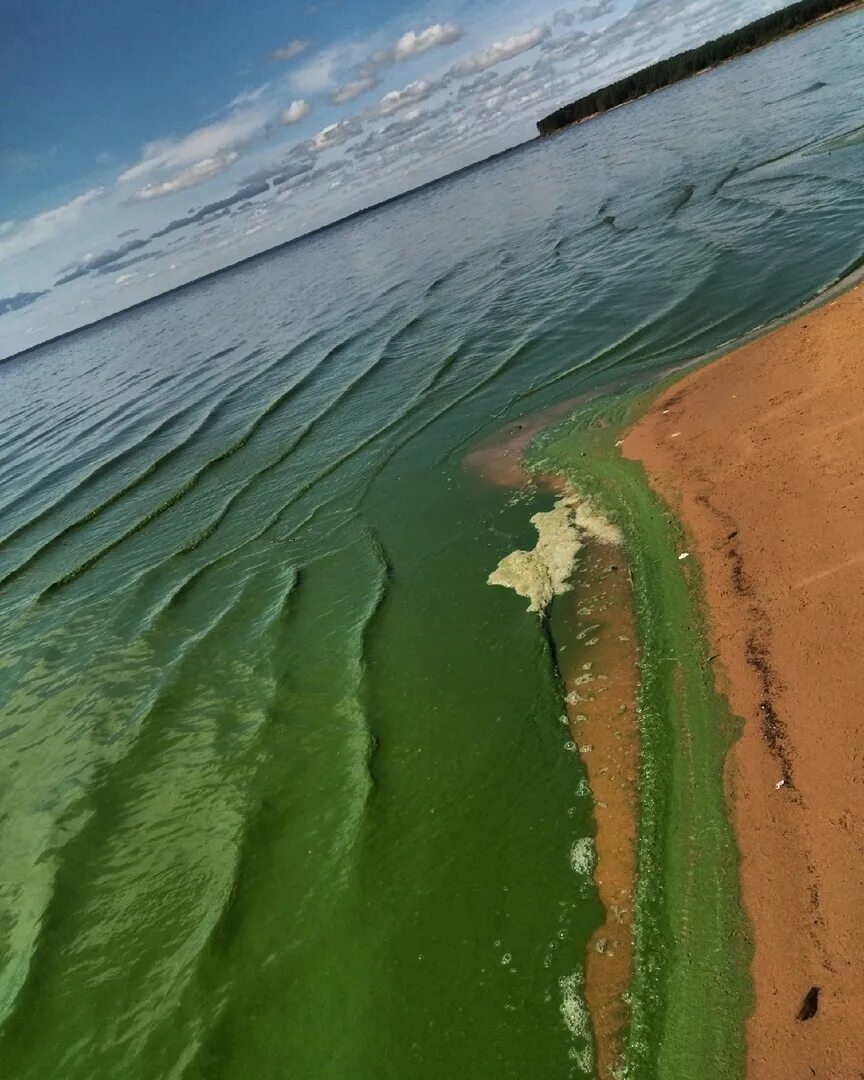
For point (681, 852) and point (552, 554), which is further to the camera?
point (552, 554)

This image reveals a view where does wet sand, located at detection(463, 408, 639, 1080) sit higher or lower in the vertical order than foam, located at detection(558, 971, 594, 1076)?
lower

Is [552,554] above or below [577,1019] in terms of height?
below

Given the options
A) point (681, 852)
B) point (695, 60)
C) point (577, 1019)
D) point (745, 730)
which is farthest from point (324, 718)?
point (695, 60)

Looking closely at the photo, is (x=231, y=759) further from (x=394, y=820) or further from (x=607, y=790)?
(x=607, y=790)

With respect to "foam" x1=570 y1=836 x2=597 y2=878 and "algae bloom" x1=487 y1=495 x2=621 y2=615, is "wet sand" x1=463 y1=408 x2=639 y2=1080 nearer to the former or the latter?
"foam" x1=570 y1=836 x2=597 y2=878

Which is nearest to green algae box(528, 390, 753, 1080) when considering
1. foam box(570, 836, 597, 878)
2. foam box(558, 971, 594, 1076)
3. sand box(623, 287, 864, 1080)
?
sand box(623, 287, 864, 1080)

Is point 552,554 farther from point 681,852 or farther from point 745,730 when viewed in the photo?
point 681,852
